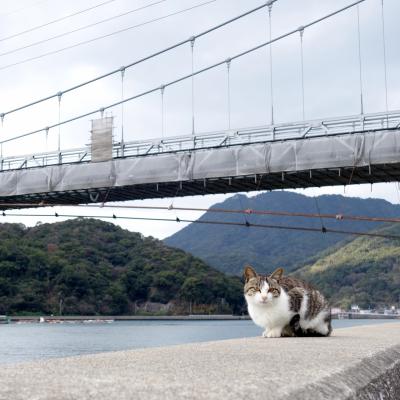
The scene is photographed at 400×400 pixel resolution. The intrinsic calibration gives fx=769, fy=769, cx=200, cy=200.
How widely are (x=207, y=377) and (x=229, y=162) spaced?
3632 centimetres

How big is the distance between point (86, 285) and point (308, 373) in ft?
336

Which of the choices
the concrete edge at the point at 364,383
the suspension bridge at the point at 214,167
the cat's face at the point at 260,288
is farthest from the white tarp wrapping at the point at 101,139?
the concrete edge at the point at 364,383

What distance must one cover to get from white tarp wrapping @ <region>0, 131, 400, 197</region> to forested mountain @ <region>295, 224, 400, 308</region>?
107 m

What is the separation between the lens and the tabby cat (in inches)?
253

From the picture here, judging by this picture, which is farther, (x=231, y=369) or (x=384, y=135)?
(x=384, y=135)

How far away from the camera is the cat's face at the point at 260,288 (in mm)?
6344

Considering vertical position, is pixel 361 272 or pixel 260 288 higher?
pixel 361 272

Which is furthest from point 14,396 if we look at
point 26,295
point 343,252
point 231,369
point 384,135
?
point 343,252

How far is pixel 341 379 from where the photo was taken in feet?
9.48

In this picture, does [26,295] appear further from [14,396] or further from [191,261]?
[14,396]

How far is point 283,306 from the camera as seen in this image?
6.49 m

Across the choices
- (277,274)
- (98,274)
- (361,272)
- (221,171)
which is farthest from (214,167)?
(361,272)

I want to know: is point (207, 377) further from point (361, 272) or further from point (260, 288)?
point (361, 272)

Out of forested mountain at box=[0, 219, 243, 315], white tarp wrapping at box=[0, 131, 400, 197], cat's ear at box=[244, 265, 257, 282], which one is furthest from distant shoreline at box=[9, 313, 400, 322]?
cat's ear at box=[244, 265, 257, 282]
